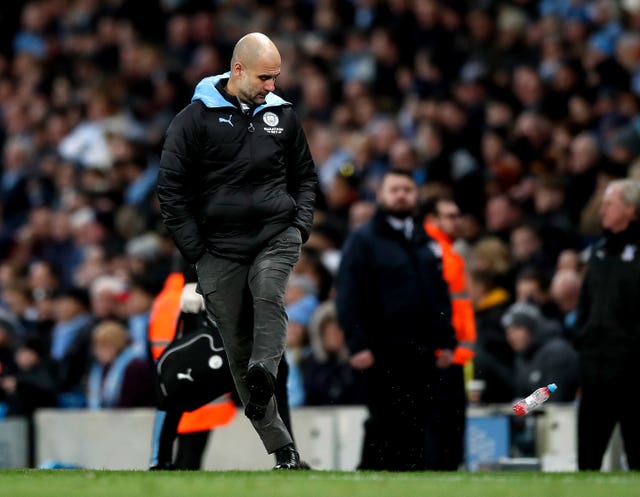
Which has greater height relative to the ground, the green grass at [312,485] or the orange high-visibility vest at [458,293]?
the orange high-visibility vest at [458,293]

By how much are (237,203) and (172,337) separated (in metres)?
2.52

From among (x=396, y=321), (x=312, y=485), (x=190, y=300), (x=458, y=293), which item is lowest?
(x=312, y=485)

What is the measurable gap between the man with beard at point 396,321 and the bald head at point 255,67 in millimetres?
2462

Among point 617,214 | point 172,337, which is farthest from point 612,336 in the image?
point 172,337

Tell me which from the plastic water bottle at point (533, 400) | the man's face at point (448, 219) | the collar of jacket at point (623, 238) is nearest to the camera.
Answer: the plastic water bottle at point (533, 400)

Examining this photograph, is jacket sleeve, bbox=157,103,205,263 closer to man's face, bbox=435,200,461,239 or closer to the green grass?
the green grass

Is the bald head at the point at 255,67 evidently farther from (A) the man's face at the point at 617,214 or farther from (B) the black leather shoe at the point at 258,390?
(A) the man's face at the point at 617,214

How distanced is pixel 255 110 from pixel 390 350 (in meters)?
2.52

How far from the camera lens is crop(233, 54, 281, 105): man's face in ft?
29.7

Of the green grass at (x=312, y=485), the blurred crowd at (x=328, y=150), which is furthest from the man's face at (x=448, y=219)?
the green grass at (x=312, y=485)

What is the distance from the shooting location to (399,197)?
453 inches

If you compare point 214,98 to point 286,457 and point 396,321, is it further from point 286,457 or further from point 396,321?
→ point 396,321

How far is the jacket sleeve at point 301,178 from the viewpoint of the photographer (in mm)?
9375

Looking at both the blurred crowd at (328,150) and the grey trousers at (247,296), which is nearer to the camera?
the grey trousers at (247,296)
